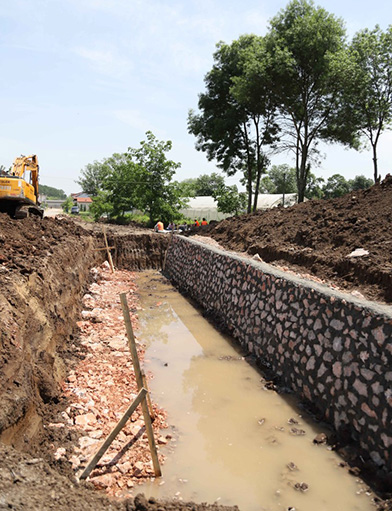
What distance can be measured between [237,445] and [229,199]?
2779cm

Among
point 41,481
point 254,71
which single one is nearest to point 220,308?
point 41,481

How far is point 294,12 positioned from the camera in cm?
2230

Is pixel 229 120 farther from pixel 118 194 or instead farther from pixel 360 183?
pixel 360 183

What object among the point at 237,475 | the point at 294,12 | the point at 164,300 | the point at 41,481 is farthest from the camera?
the point at 294,12

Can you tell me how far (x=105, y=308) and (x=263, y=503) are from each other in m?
8.49

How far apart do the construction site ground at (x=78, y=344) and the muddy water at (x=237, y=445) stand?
1.37 ft

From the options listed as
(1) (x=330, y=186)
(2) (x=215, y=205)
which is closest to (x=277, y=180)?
(1) (x=330, y=186)

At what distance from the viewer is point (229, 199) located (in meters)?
32.8

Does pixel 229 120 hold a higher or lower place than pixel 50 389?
higher

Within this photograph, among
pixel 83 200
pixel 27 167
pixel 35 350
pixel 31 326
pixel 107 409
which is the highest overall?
pixel 83 200

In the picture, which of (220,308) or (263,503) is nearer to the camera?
(263,503)

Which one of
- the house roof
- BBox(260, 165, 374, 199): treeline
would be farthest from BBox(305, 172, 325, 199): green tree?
the house roof

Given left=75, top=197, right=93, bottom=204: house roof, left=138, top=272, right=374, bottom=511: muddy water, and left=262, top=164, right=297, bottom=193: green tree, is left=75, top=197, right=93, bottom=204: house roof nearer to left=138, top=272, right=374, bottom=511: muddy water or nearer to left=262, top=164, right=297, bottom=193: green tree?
left=262, top=164, right=297, bottom=193: green tree

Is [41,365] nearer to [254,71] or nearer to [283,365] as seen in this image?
[283,365]
